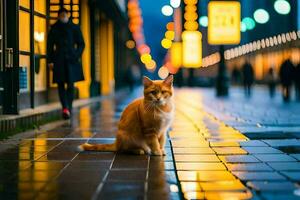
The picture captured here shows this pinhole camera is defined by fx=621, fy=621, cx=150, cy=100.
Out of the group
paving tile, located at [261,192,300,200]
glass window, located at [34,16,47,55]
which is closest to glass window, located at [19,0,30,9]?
glass window, located at [34,16,47,55]

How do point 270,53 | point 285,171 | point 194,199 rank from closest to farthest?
point 194,199, point 285,171, point 270,53

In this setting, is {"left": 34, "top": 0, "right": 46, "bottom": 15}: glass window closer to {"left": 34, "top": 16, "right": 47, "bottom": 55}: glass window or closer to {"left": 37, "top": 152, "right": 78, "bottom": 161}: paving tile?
{"left": 34, "top": 16, "right": 47, "bottom": 55}: glass window

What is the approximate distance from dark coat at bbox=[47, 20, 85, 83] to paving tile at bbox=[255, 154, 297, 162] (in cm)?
610

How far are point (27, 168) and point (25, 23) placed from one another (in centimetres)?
700

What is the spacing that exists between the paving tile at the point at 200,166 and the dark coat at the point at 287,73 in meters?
18.7

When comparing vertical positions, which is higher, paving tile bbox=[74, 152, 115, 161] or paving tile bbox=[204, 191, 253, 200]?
paving tile bbox=[74, 152, 115, 161]

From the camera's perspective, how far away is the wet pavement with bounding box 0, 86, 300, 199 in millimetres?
5215

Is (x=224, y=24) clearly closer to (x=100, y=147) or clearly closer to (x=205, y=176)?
(x=100, y=147)

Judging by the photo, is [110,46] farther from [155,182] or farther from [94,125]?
[155,182]

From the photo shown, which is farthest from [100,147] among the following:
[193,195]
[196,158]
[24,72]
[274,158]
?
[24,72]

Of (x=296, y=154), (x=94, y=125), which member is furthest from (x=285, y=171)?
(x=94, y=125)

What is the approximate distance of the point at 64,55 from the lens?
498 inches

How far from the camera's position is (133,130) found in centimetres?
730

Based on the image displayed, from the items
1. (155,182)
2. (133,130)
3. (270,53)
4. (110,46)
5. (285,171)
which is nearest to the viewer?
(155,182)
